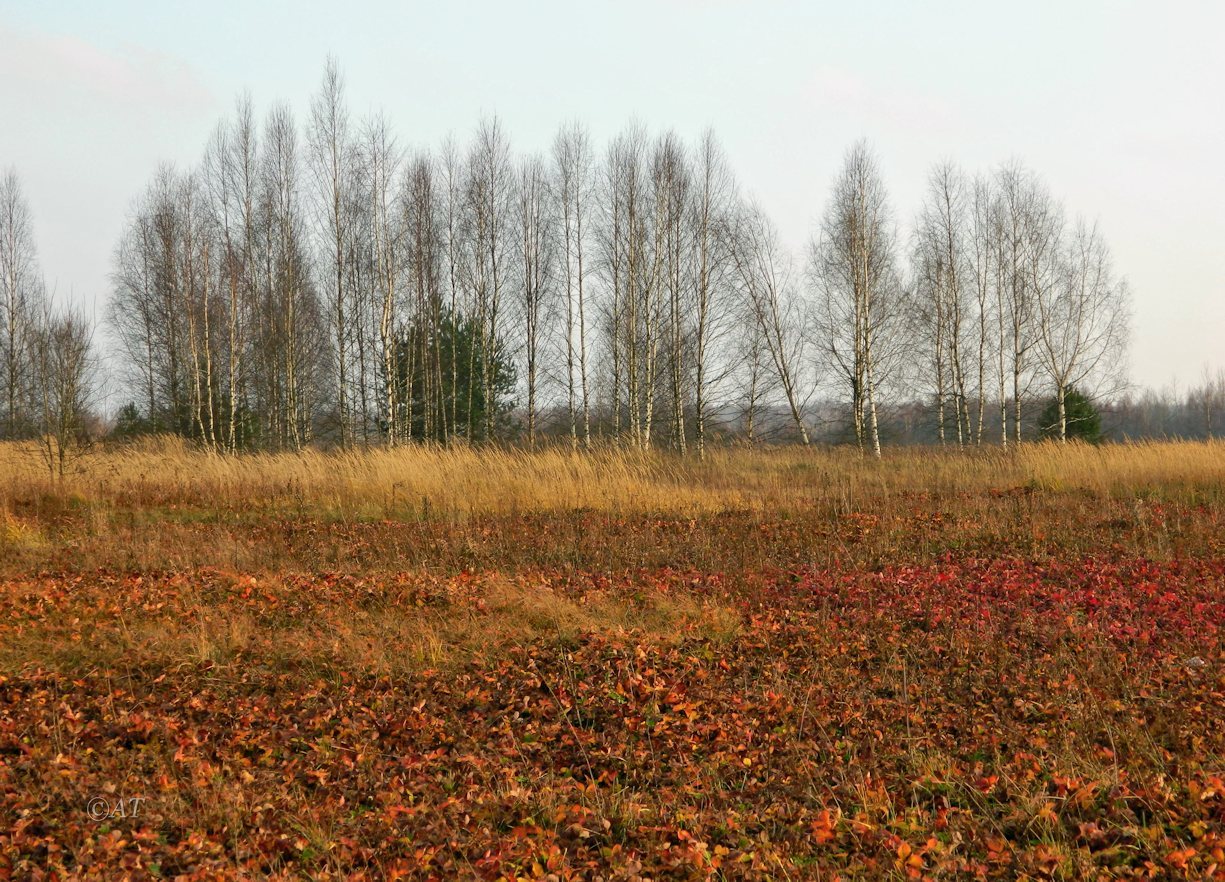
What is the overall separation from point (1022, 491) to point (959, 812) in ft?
32.5

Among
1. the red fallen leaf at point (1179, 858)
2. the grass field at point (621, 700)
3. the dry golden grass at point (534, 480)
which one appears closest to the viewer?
the red fallen leaf at point (1179, 858)

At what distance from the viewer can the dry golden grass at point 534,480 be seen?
11992 millimetres

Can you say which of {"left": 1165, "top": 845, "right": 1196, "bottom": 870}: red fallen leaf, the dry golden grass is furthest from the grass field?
the dry golden grass

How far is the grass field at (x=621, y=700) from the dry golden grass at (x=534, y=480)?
1.93m

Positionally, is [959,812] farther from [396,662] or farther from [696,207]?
[696,207]

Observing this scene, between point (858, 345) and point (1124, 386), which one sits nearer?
point (858, 345)

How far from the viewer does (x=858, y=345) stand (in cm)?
2067

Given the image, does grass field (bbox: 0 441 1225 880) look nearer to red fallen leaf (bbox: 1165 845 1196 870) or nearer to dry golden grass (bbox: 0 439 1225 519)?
red fallen leaf (bbox: 1165 845 1196 870)

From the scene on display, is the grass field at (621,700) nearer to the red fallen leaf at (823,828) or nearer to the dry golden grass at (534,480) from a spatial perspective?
the red fallen leaf at (823,828)

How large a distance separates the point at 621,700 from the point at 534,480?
789 cm

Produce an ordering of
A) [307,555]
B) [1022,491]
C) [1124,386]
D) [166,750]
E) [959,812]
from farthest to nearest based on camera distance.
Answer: [1124,386] → [1022,491] → [307,555] → [166,750] → [959,812]

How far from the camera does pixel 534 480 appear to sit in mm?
12648

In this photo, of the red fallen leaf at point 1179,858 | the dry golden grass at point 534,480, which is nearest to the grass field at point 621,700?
the red fallen leaf at point 1179,858

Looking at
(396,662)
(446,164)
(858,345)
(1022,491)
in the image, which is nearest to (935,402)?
(858,345)
